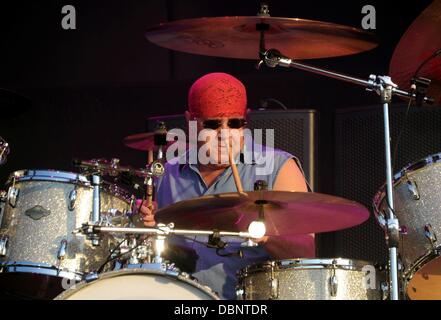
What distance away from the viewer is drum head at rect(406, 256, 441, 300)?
3.84 m

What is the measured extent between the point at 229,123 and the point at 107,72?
1985 mm

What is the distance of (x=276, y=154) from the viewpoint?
405 cm

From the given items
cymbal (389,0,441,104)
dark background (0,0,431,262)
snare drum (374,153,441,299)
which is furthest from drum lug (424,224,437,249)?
dark background (0,0,431,262)

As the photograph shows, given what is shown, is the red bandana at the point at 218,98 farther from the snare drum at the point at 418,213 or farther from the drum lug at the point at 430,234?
the drum lug at the point at 430,234

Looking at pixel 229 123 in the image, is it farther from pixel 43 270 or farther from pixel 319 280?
pixel 43 270

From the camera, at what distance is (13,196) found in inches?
164

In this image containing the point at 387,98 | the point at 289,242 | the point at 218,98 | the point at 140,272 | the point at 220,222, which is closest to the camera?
the point at 140,272

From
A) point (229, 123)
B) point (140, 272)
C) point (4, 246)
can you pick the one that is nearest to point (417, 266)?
point (229, 123)

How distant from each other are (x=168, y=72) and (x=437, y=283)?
2309 mm

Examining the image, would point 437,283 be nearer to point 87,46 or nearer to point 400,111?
point 400,111

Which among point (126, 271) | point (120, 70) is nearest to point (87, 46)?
point (120, 70)

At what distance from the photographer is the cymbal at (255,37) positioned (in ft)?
11.9

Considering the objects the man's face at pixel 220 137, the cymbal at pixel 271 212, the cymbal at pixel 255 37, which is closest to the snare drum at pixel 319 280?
the cymbal at pixel 271 212

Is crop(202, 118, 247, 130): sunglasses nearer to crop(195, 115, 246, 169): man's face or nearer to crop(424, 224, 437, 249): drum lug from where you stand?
crop(195, 115, 246, 169): man's face
